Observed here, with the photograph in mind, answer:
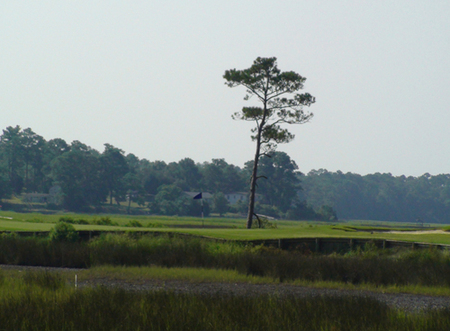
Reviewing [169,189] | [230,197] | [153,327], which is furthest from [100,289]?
[230,197]

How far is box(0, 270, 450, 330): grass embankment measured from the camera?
33.6 feet

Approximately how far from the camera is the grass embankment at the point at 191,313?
33.6ft

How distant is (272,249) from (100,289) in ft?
41.6

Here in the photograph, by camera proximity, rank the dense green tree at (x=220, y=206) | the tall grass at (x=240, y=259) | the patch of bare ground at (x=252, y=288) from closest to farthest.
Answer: the patch of bare ground at (x=252, y=288) → the tall grass at (x=240, y=259) → the dense green tree at (x=220, y=206)

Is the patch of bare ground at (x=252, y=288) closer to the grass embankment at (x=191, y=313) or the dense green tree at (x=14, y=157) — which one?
the grass embankment at (x=191, y=313)

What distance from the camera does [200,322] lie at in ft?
33.8

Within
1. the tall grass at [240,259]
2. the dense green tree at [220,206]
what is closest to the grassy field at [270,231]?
A: the tall grass at [240,259]

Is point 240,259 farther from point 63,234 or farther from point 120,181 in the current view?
point 120,181

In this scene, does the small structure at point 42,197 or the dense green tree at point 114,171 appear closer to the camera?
the small structure at point 42,197

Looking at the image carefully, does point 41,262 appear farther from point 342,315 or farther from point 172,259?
point 342,315

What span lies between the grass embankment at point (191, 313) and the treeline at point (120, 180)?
11587cm

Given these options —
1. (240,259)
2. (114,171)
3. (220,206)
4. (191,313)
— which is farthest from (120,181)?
(191,313)

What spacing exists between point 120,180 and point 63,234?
11153 centimetres

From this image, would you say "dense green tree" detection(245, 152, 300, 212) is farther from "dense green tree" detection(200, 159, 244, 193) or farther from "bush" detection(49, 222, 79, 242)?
"bush" detection(49, 222, 79, 242)
